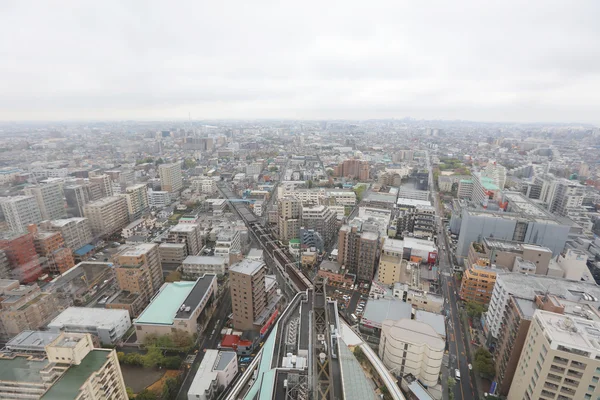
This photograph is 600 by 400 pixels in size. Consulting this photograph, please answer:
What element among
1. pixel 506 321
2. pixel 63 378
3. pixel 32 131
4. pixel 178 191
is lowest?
pixel 178 191

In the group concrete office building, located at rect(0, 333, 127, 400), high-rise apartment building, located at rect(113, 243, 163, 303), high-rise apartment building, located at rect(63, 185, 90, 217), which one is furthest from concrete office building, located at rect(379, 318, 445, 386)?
high-rise apartment building, located at rect(63, 185, 90, 217)

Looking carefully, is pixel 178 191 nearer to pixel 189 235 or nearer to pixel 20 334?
pixel 189 235

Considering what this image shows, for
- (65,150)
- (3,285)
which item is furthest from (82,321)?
(65,150)

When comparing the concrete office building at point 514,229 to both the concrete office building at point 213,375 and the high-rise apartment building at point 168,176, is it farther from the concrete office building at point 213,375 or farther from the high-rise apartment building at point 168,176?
the high-rise apartment building at point 168,176

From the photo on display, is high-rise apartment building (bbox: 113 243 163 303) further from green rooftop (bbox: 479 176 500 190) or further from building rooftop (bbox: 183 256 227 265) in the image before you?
green rooftop (bbox: 479 176 500 190)

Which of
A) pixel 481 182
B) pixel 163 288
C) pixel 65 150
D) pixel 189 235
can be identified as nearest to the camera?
pixel 163 288

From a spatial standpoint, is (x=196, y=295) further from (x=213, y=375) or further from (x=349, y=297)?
(x=349, y=297)
